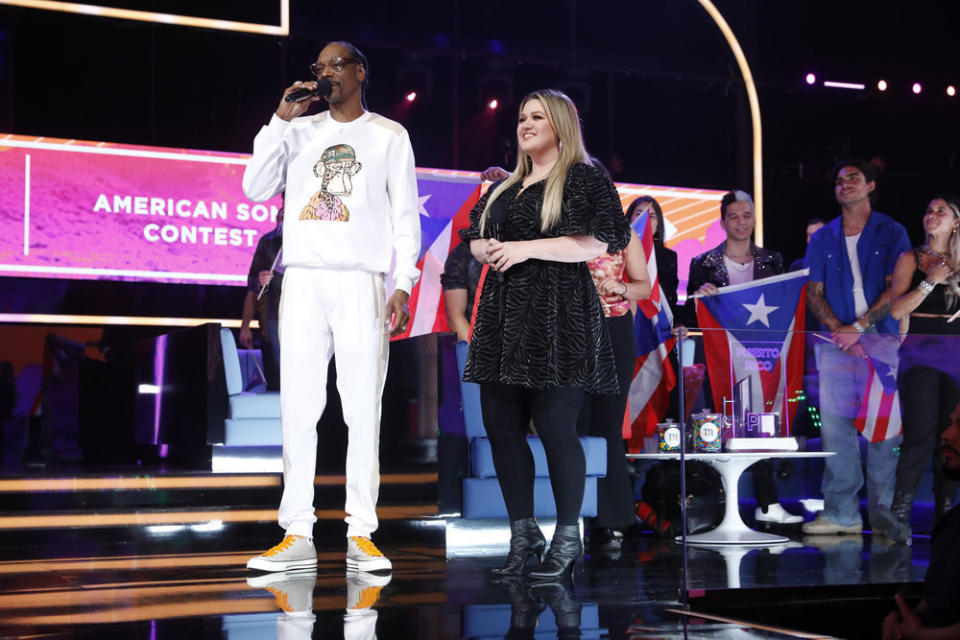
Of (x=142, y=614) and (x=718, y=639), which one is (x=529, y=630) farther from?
(x=142, y=614)

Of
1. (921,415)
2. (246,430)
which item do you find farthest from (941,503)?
(246,430)

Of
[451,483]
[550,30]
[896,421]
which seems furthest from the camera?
[550,30]

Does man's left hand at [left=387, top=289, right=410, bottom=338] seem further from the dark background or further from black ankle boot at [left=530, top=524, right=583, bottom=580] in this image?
the dark background

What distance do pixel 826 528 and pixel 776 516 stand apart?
0.26m

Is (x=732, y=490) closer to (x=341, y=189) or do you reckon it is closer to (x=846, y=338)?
(x=846, y=338)

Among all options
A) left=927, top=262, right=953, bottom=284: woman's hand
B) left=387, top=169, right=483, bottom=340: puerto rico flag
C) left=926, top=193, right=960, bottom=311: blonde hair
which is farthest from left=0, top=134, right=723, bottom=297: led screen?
left=927, top=262, right=953, bottom=284: woman's hand

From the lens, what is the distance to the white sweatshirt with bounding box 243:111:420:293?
3152 millimetres

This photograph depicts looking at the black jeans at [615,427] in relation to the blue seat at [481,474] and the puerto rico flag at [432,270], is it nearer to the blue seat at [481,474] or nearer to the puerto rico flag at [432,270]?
the blue seat at [481,474]

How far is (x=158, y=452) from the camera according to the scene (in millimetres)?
6367

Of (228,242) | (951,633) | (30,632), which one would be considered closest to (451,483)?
(30,632)

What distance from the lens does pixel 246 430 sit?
5270mm

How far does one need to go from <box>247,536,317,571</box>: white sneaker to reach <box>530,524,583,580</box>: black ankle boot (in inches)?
26.2

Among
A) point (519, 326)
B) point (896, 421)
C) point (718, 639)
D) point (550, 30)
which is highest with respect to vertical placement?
point (550, 30)

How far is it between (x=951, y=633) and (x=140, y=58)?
723cm
